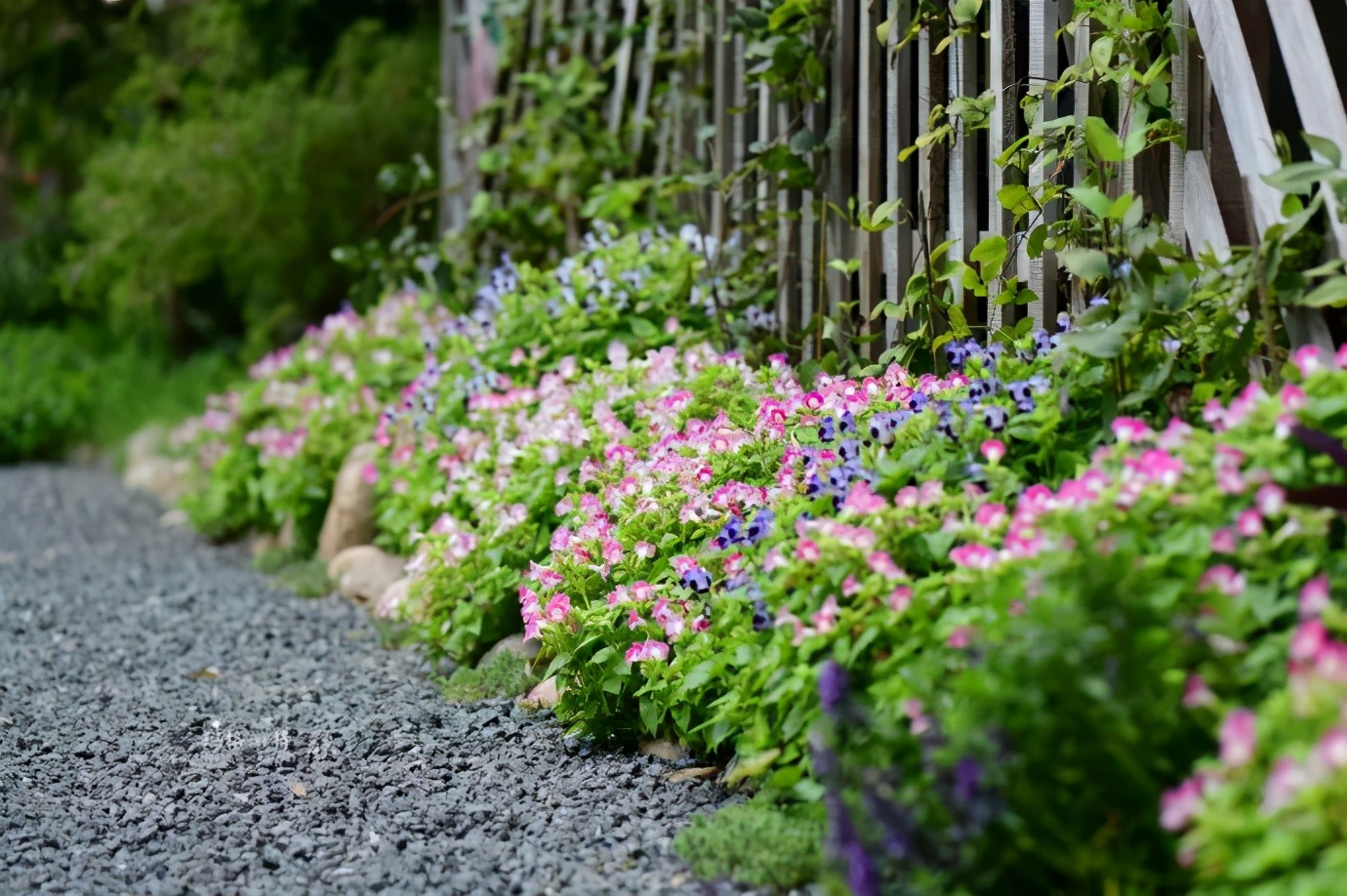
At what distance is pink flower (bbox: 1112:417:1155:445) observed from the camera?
186 cm

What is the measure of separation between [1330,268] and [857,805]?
42.6 inches

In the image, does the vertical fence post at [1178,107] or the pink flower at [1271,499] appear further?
the vertical fence post at [1178,107]

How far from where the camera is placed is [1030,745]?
1491 mm

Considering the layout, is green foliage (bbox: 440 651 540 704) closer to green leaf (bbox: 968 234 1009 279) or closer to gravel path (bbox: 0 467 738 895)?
gravel path (bbox: 0 467 738 895)

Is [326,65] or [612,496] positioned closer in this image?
[612,496]

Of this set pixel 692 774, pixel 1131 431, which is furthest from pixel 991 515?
pixel 692 774

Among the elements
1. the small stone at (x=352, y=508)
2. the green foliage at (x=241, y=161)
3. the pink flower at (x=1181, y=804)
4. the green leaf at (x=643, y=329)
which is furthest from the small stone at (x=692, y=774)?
the green foliage at (x=241, y=161)

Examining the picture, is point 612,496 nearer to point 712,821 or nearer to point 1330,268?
point 712,821

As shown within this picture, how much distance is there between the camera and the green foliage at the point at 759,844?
183cm

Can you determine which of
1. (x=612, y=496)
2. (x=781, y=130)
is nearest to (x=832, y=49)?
(x=781, y=130)

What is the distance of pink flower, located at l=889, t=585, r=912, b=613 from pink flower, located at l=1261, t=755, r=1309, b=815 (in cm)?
59

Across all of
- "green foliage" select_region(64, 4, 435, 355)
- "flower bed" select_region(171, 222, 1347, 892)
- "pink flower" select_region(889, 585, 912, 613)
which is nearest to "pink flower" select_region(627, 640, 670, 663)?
"flower bed" select_region(171, 222, 1347, 892)

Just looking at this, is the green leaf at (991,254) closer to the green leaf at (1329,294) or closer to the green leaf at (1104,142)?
the green leaf at (1104,142)

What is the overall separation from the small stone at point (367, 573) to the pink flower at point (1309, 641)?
2801mm
